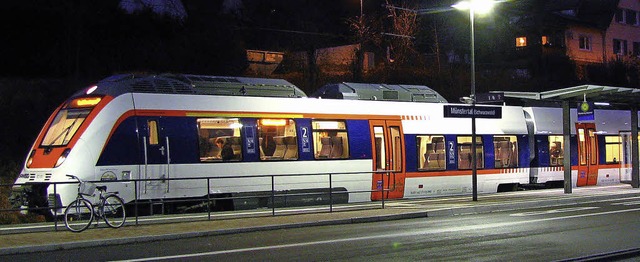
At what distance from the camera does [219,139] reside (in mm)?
19609

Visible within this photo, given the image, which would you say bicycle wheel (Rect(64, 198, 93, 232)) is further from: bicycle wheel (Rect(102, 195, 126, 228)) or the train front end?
the train front end

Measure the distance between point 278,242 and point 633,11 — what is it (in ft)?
223

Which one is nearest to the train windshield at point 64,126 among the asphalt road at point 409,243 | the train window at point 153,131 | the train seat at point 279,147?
the train window at point 153,131

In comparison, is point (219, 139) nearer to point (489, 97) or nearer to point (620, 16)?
point (489, 97)

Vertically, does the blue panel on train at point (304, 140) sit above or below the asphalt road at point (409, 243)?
above

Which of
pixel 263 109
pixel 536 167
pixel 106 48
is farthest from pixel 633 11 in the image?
pixel 263 109

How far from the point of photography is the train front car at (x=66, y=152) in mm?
16766

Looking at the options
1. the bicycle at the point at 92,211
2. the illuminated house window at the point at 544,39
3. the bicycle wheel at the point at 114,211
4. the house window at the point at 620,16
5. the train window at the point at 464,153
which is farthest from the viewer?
the house window at the point at 620,16

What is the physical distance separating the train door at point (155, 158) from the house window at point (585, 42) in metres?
55.5

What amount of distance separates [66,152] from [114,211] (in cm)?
238

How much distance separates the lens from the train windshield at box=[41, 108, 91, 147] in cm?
1765

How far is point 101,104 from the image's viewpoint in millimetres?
17797

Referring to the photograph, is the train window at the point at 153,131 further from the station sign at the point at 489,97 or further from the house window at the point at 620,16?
the house window at the point at 620,16

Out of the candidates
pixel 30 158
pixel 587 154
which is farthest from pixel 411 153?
pixel 30 158
